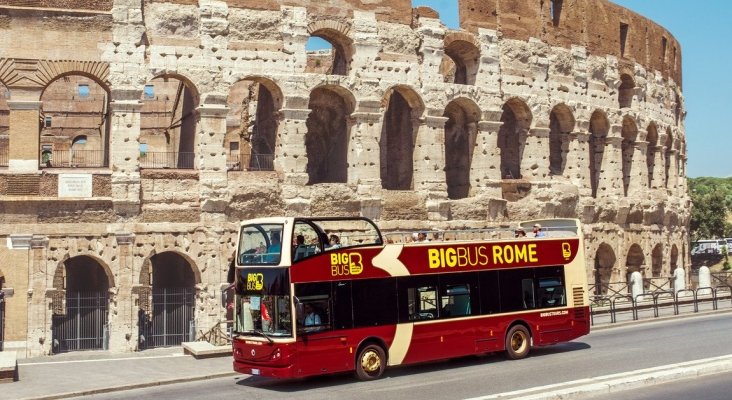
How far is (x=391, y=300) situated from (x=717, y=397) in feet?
19.2

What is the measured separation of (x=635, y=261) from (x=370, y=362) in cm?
2236

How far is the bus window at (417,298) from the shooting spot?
15.3 m

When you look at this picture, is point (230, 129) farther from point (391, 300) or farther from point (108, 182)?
point (391, 300)

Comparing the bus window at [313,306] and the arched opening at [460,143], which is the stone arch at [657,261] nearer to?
the arched opening at [460,143]

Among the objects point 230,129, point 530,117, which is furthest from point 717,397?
point 230,129

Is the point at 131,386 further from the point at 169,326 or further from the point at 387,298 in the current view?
the point at 169,326

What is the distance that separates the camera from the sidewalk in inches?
588

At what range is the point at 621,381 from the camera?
12672 millimetres

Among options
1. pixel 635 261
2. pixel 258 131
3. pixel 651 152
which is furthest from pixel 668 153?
pixel 258 131

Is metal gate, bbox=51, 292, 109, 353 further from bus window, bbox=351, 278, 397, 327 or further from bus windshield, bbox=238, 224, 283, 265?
bus window, bbox=351, 278, 397, 327

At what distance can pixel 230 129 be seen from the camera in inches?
1521

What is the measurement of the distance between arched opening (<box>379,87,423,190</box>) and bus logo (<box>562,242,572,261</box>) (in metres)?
10.0

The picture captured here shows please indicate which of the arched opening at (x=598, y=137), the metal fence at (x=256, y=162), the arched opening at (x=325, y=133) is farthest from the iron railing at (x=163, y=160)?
the arched opening at (x=598, y=137)

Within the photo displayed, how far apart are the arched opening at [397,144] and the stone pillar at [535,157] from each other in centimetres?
448
